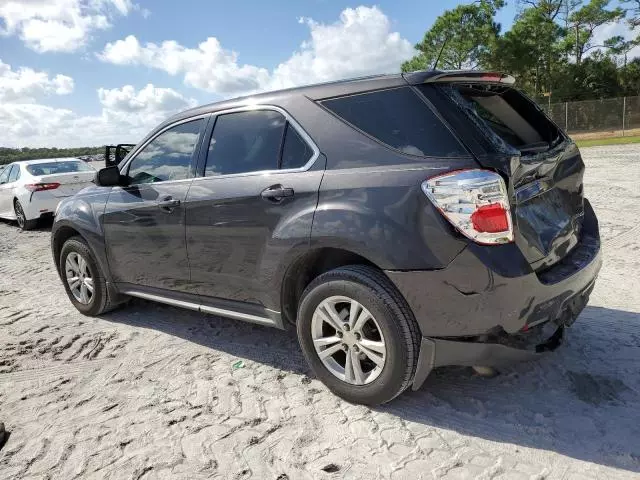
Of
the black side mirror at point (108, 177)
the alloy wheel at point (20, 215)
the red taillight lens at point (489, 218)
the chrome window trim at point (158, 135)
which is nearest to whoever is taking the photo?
the red taillight lens at point (489, 218)

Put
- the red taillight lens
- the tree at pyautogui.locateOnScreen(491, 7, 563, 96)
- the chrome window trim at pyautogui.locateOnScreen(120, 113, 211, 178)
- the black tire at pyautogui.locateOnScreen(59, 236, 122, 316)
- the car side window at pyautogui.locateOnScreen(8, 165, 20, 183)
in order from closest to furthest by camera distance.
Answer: the red taillight lens < the chrome window trim at pyautogui.locateOnScreen(120, 113, 211, 178) < the black tire at pyautogui.locateOnScreen(59, 236, 122, 316) < the car side window at pyautogui.locateOnScreen(8, 165, 20, 183) < the tree at pyautogui.locateOnScreen(491, 7, 563, 96)

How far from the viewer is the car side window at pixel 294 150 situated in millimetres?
3125

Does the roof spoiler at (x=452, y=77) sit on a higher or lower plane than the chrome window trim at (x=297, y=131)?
higher

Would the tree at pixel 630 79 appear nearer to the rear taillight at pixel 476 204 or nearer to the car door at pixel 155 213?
the car door at pixel 155 213

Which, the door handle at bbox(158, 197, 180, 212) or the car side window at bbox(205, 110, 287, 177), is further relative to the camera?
the door handle at bbox(158, 197, 180, 212)

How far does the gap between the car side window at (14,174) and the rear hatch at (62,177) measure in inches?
18.1

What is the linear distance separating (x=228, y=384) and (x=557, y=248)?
7.25ft

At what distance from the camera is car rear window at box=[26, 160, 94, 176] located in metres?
11.2

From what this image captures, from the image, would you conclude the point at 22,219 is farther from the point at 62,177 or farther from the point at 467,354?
the point at 467,354

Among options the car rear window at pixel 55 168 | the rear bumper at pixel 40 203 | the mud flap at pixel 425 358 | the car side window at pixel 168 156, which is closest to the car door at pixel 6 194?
the car rear window at pixel 55 168

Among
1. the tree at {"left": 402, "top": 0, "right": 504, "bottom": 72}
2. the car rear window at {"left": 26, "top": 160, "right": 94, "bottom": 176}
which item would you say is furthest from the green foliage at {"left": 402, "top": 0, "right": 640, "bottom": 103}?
the car rear window at {"left": 26, "top": 160, "right": 94, "bottom": 176}

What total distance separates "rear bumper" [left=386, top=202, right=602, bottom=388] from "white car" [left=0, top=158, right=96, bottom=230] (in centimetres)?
945

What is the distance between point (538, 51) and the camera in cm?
4062

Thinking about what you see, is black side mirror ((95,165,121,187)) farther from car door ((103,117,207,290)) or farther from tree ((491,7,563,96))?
tree ((491,7,563,96))
